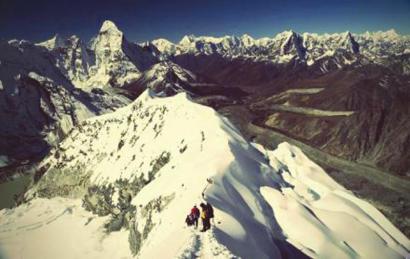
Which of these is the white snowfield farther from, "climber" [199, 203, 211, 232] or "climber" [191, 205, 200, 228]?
"climber" [191, 205, 200, 228]

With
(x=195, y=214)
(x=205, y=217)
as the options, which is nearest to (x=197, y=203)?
(x=195, y=214)

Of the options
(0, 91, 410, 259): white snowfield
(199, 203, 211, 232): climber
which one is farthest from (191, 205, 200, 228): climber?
(0, 91, 410, 259): white snowfield

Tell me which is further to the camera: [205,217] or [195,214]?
[195,214]

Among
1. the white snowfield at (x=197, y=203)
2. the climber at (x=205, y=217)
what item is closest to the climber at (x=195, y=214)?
the climber at (x=205, y=217)

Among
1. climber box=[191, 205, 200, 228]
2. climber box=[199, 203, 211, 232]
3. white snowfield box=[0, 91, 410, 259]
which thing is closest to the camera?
climber box=[199, 203, 211, 232]

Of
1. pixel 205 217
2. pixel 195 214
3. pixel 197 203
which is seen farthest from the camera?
pixel 197 203

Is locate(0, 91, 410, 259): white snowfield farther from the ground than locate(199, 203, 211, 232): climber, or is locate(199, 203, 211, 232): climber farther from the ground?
locate(199, 203, 211, 232): climber

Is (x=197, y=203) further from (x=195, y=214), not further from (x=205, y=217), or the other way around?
(x=205, y=217)

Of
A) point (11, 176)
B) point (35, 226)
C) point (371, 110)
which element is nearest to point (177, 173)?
point (35, 226)

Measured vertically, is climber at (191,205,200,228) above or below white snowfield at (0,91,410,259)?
above

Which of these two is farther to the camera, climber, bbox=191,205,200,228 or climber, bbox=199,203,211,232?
climber, bbox=191,205,200,228

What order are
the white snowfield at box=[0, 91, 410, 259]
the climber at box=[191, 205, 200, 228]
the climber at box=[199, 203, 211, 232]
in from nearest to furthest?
the climber at box=[199, 203, 211, 232]
the climber at box=[191, 205, 200, 228]
the white snowfield at box=[0, 91, 410, 259]
